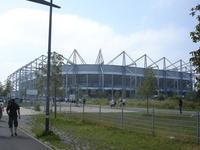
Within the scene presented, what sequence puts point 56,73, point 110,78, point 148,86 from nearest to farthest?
1. point 56,73
2. point 148,86
3. point 110,78

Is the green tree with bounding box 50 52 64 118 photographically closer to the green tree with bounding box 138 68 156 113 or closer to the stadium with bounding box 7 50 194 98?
the green tree with bounding box 138 68 156 113

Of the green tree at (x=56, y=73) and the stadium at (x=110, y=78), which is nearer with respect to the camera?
the green tree at (x=56, y=73)

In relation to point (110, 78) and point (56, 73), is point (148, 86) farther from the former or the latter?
point (110, 78)

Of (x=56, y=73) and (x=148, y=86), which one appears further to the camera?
(x=148, y=86)

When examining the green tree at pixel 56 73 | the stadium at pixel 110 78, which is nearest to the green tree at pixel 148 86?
the green tree at pixel 56 73

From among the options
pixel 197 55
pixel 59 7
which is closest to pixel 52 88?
pixel 59 7

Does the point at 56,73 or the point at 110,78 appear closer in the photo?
the point at 56,73

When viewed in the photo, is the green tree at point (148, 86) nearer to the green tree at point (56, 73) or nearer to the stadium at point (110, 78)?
the green tree at point (56, 73)

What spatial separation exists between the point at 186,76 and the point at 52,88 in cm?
13973

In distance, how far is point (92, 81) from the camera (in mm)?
157000

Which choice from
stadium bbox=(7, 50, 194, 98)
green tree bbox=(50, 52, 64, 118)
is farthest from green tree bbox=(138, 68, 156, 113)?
stadium bbox=(7, 50, 194, 98)

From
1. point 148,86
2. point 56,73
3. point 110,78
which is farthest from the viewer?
point 110,78

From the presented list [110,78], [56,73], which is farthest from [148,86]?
[110,78]

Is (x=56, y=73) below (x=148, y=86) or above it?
above
